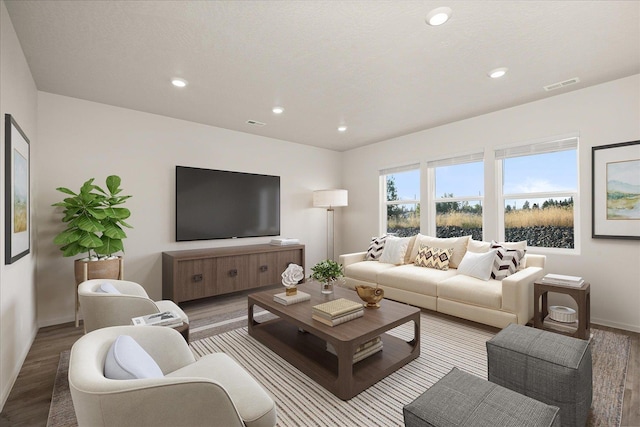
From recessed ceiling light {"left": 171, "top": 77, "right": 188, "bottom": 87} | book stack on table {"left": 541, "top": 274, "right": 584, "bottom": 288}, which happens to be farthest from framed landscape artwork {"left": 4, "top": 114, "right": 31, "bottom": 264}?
book stack on table {"left": 541, "top": 274, "right": 584, "bottom": 288}

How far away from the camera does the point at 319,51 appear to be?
236cm

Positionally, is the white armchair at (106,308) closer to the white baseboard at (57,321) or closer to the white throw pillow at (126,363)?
the white throw pillow at (126,363)

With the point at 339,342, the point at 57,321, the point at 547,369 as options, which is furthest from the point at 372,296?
the point at 57,321

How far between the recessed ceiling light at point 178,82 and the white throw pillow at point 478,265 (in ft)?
11.9

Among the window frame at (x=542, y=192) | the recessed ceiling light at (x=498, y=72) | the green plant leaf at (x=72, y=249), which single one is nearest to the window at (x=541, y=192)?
the window frame at (x=542, y=192)

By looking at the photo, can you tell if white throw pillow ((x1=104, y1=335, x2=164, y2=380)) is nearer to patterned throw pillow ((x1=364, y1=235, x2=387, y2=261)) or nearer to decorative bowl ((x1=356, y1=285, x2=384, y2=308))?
decorative bowl ((x1=356, y1=285, x2=384, y2=308))

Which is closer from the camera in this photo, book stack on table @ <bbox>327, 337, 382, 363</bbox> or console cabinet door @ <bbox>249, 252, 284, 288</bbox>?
book stack on table @ <bbox>327, 337, 382, 363</bbox>

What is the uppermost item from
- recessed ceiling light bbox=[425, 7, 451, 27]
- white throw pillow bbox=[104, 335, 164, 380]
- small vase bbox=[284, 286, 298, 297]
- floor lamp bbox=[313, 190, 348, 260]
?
recessed ceiling light bbox=[425, 7, 451, 27]

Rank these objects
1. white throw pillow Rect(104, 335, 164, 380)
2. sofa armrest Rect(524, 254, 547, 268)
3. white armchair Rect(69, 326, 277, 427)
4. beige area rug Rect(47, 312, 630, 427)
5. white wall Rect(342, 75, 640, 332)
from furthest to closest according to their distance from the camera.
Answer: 1. sofa armrest Rect(524, 254, 547, 268)
2. white wall Rect(342, 75, 640, 332)
3. beige area rug Rect(47, 312, 630, 427)
4. white throw pillow Rect(104, 335, 164, 380)
5. white armchair Rect(69, 326, 277, 427)

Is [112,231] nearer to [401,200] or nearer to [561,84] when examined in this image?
[401,200]

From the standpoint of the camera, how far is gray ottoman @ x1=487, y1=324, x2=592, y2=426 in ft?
5.01

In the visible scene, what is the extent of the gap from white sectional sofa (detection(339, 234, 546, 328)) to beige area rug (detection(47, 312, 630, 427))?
26 cm

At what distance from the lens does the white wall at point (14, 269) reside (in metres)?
1.87

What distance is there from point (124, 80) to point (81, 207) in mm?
1330
